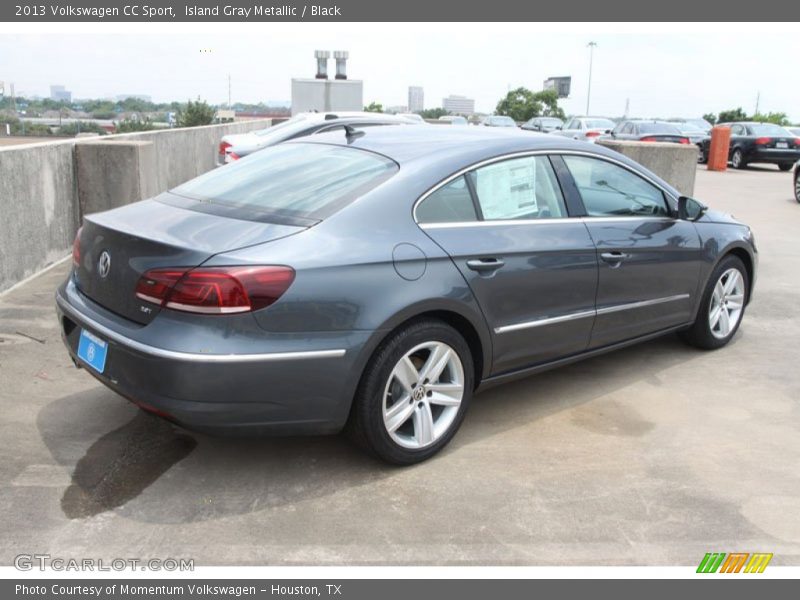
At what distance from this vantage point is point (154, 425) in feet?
13.5

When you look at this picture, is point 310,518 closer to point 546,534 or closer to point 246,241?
point 546,534

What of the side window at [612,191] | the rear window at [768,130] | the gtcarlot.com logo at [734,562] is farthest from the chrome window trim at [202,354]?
the rear window at [768,130]

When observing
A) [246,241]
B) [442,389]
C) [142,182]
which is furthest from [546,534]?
[142,182]

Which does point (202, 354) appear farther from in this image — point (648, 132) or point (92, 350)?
point (648, 132)

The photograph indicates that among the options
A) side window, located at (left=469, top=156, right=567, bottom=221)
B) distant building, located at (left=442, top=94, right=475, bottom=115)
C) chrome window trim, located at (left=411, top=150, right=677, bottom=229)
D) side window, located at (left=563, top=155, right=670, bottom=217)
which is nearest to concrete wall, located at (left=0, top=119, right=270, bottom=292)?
chrome window trim, located at (left=411, top=150, right=677, bottom=229)

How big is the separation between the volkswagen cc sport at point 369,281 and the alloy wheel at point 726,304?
31.5 inches

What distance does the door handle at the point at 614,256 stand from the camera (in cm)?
448

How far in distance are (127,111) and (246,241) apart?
4009 cm

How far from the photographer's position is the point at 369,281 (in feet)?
11.1

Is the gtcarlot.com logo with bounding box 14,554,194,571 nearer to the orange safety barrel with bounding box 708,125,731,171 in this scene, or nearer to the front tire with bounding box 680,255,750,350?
the front tire with bounding box 680,255,750,350

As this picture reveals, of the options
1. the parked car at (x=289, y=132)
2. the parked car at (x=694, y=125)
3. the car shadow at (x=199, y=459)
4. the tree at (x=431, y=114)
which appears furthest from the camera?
the tree at (x=431, y=114)

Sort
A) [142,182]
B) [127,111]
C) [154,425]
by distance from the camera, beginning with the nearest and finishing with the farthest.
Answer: [154,425], [142,182], [127,111]

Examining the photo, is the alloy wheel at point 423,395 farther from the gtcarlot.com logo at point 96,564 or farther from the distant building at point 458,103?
the distant building at point 458,103

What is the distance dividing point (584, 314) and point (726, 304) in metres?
1.88
